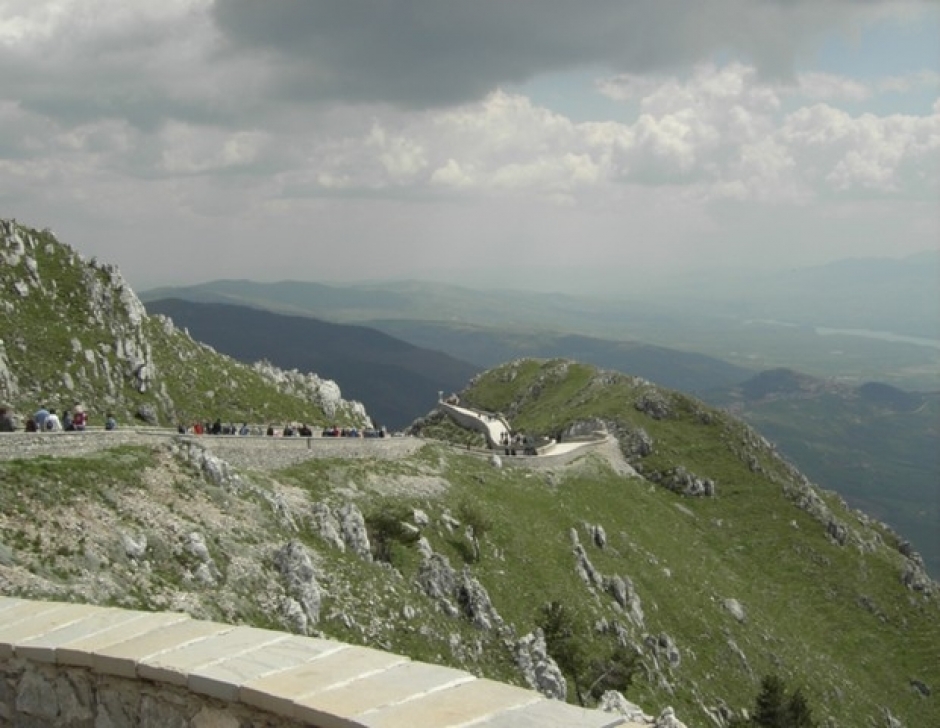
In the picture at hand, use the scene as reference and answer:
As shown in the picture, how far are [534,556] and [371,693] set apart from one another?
50.5m

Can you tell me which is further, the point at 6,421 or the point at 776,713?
the point at 776,713

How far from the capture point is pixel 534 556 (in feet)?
184

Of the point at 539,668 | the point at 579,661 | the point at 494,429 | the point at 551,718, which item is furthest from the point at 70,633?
the point at 494,429

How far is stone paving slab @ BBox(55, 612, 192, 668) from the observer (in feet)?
26.3

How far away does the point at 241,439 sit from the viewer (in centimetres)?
4703

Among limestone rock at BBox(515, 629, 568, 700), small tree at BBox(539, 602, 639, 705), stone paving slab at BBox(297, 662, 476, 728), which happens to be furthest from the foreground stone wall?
small tree at BBox(539, 602, 639, 705)

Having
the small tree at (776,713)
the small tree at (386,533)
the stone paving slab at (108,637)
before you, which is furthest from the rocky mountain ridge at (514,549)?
the stone paving slab at (108,637)

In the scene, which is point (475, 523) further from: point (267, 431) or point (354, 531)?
point (267, 431)

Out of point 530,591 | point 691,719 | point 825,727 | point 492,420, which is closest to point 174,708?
point 530,591

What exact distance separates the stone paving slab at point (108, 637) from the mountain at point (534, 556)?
686 cm

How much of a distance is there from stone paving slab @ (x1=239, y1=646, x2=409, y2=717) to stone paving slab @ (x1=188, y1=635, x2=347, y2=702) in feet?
0.34

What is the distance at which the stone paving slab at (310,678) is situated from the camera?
6.83 m

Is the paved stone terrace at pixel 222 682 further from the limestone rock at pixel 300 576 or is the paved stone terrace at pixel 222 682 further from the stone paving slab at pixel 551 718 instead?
the limestone rock at pixel 300 576

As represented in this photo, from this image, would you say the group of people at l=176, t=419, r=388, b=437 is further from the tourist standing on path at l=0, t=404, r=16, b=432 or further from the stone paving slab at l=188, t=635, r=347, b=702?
the stone paving slab at l=188, t=635, r=347, b=702
